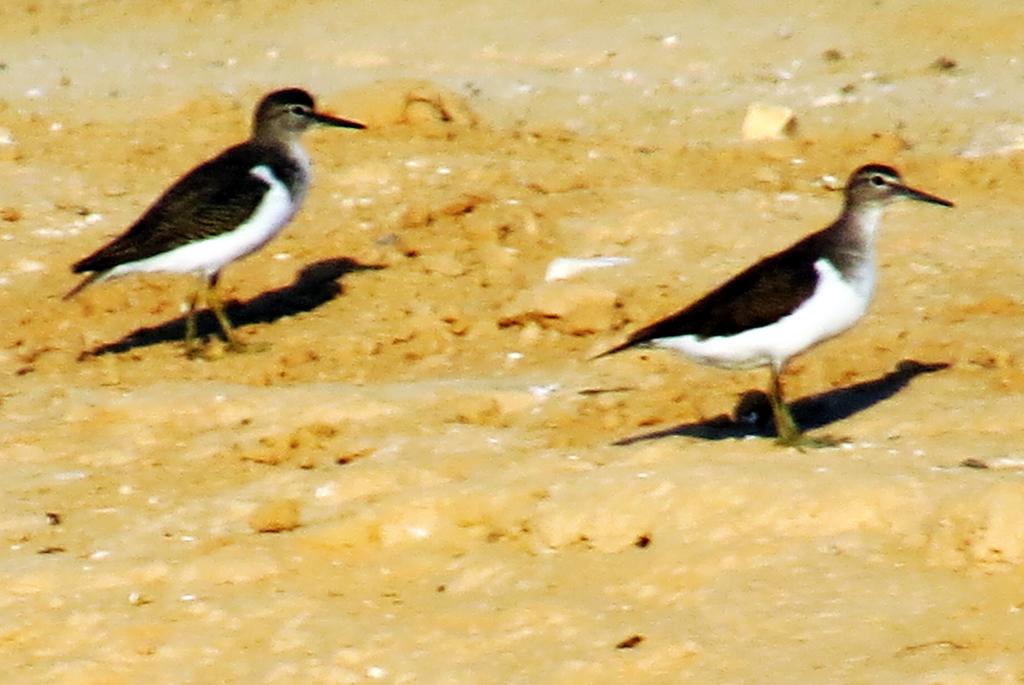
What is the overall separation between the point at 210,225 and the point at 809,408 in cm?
374

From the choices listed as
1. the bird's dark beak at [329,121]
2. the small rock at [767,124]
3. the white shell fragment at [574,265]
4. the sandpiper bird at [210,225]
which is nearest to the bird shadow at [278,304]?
the sandpiper bird at [210,225]

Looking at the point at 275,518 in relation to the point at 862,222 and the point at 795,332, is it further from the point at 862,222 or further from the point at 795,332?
the point at 862,222

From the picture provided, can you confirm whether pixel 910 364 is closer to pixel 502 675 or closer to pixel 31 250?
pixel 502 675

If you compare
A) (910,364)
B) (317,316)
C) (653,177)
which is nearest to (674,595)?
(910,364)

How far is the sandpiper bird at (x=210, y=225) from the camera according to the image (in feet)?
41.5

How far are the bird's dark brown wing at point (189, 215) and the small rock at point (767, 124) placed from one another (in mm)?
3945

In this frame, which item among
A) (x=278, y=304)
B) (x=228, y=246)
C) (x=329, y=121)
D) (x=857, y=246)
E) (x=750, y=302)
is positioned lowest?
(x=278, y=304)

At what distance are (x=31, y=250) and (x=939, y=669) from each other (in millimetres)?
8169

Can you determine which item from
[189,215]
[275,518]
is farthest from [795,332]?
[189,215]

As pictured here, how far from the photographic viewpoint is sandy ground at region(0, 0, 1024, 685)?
812 centimetres

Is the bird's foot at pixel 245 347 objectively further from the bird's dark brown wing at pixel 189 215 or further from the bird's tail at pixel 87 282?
the bird's tail at pixel 87 282

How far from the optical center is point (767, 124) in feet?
50.4

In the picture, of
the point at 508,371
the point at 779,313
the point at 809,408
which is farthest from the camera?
the point at 508,371

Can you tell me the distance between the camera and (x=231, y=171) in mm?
13070
